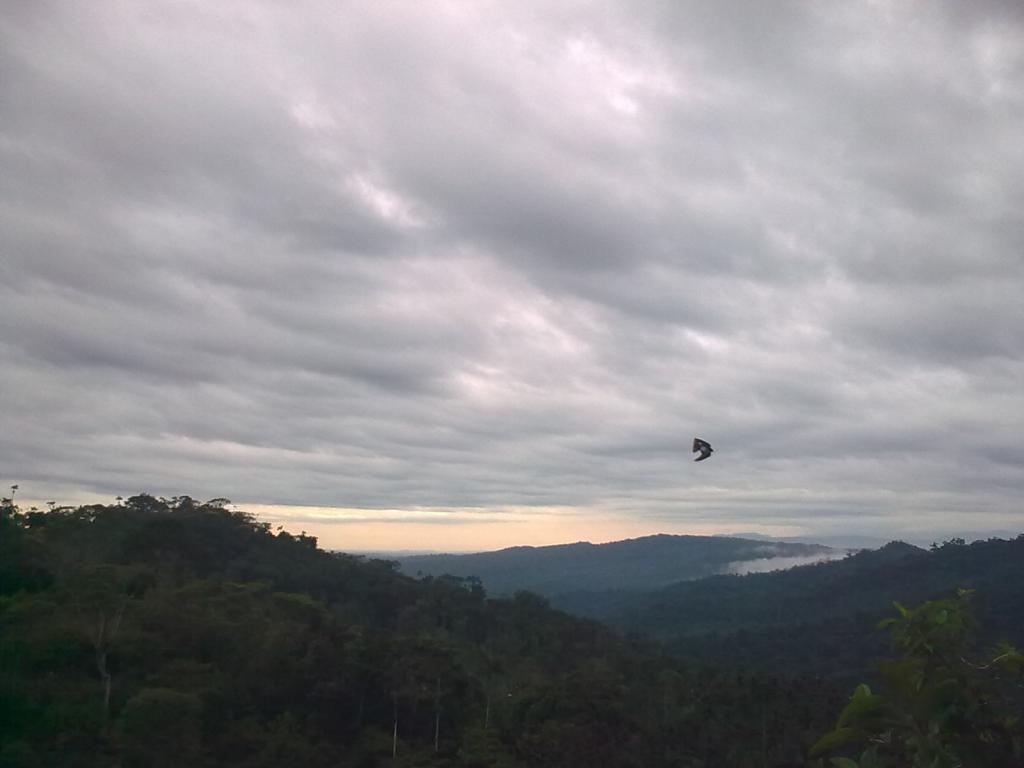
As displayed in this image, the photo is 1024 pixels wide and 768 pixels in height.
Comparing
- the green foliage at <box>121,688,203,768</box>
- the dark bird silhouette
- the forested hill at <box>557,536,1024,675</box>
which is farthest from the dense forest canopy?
the forested hill at <box>557,536,1024,675</box>

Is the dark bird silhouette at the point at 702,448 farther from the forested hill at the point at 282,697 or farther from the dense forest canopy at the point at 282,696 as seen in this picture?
the forested hill at the point at 282,697

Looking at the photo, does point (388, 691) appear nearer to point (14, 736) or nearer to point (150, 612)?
point (150, 612)

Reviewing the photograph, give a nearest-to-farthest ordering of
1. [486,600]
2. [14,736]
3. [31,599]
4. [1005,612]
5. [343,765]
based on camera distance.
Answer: [14,736], [343,765], [31,599], [486,600], [1005,612]

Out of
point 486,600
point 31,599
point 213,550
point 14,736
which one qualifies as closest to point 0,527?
point 31,599

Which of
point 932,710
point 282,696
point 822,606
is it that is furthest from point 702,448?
point 822,606

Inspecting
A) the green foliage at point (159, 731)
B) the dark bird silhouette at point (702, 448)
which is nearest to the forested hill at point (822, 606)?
the green foliage at point (159, 731)

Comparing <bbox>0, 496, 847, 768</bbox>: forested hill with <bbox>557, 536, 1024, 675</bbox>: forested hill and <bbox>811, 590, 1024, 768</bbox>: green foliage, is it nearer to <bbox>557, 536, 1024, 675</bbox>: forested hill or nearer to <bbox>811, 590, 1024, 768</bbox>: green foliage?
<bbox>811, 590, 1024, 768</bbox>: green foliage
